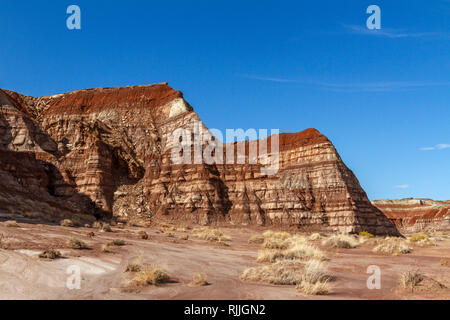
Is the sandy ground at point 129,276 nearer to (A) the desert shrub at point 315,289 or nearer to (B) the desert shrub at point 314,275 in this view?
(A) the desert shrub at point 315,289

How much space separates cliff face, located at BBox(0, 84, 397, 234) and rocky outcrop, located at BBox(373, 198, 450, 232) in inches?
2309

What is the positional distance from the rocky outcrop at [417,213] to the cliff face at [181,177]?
58.7 metres

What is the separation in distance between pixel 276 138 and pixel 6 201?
37.1m

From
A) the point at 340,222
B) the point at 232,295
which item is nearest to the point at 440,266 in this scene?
the point at 232,295

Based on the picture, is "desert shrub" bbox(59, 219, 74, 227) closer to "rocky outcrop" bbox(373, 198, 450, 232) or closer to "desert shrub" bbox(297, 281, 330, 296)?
"desert shrub" bbox(297, 281, 330, 296)

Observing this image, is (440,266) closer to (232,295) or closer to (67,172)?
(232,295)

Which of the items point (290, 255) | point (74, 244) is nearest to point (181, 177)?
point (290, 255)

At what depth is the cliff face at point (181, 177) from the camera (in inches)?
1753

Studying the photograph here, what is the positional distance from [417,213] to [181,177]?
86.0 m

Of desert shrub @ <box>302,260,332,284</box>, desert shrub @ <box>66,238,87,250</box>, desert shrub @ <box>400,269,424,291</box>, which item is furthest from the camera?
desert shrub @ <box>66,238,87,250</box>

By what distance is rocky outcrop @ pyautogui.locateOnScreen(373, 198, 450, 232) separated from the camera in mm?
95062

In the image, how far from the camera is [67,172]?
4675 centimetres

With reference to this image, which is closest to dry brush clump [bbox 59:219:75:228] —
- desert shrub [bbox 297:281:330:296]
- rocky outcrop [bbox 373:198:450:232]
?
desert shrub [bbox 297:281:330:296]
